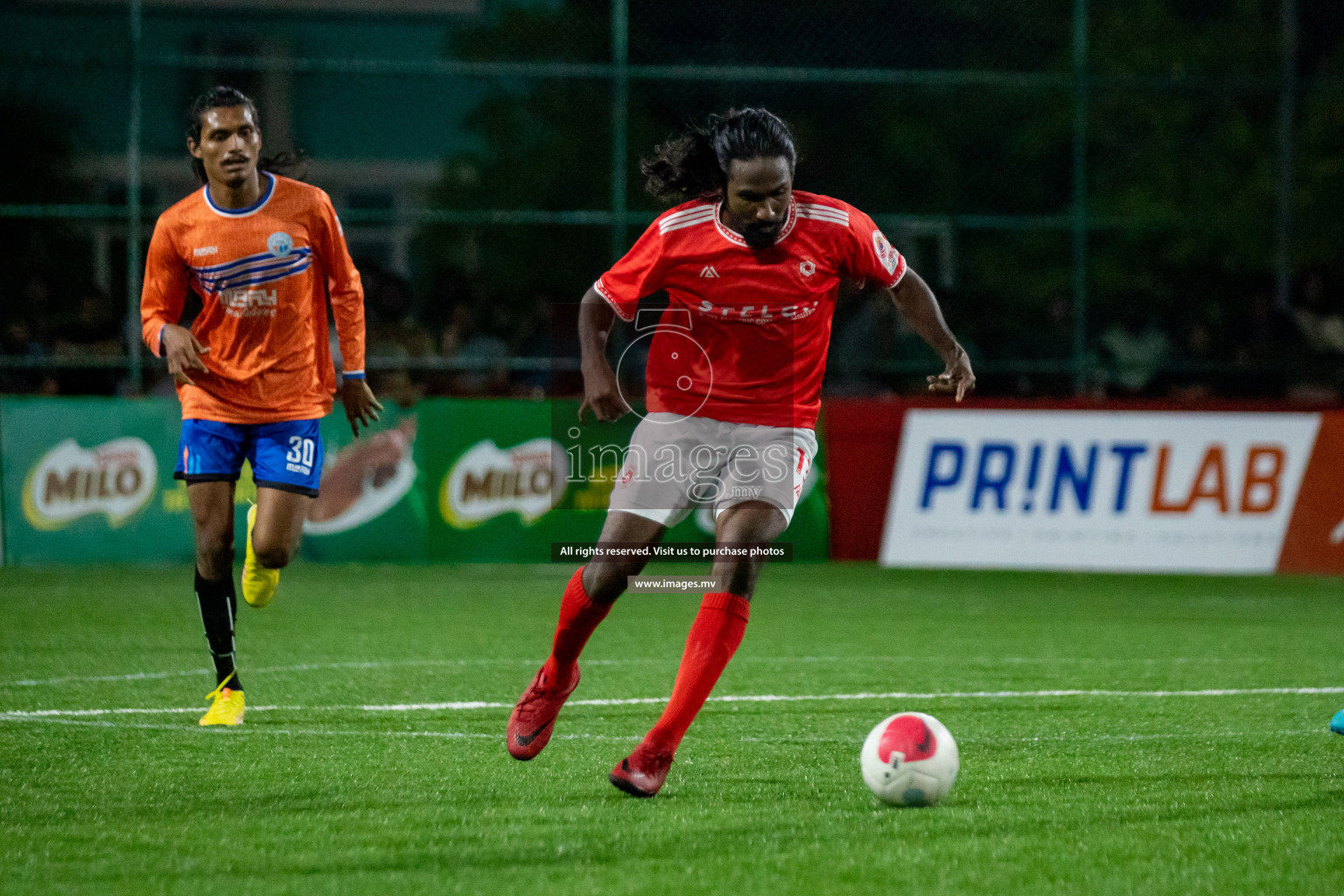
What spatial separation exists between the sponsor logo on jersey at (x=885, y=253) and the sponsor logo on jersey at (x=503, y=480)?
311 inches

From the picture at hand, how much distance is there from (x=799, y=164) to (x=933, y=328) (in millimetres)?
15856

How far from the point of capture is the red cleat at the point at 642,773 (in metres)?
4.95

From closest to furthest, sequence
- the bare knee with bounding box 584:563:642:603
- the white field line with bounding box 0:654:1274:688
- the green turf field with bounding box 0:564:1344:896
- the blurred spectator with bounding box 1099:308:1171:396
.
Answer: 1. the green turf field with bounding box 0:564:1344:896
2. the bare knee with bounding box 584:563:642:603
3. the white field line with bounding box 0:654:1274:688
4. the blurred spectator with bounding box 1099:308:1171:396

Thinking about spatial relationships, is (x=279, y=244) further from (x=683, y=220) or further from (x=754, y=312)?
(x=754, y=312)

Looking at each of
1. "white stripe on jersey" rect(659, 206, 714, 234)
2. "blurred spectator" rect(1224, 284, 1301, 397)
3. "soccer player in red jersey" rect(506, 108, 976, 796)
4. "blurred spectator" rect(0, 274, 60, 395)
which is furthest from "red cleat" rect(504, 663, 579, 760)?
"blurred spectator" rect(1224, 284, 1301, 397)

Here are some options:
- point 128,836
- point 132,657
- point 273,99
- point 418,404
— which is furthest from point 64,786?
point 273,99

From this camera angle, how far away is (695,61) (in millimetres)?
19859

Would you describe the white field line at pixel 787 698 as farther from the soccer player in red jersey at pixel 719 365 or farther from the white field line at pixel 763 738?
the soccer player in red jersey at pixel 719 365

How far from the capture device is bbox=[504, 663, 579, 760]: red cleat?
5391 mm

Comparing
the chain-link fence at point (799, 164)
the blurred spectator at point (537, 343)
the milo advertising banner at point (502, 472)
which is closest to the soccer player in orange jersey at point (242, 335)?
the milo advertising banner at point (502, 472)

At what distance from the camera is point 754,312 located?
5.27m

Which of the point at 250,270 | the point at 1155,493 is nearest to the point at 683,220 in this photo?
the point at 250,270

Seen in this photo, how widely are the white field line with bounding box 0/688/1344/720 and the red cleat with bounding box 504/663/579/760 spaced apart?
1399mm

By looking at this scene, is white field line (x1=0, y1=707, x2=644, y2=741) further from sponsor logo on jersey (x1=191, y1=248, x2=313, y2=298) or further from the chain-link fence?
the chain-link fence
